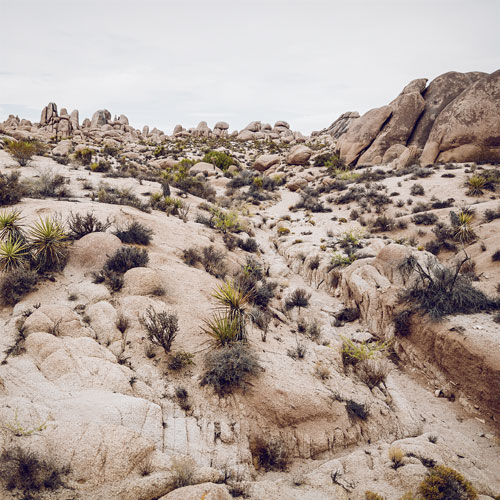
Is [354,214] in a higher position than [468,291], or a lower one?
higher

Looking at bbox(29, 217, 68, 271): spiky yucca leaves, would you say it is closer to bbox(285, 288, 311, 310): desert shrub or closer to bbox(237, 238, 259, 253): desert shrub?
bbox(285, 288, 311, 310): desert shrub

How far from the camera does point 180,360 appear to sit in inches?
189

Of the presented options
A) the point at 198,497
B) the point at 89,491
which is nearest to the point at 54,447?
the point at 89,491

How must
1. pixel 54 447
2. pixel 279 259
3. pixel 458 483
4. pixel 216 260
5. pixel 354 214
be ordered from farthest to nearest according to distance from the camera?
Answer: pixel 354 214 → pixel 279 259 → pixel 216 260 → pixel 458 483 → pixel 54 447

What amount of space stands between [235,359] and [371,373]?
305 centimetres

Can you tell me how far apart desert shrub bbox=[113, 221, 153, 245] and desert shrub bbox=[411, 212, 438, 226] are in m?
12.5

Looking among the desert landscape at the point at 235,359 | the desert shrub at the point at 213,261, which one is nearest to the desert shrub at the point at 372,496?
the desert landscape at the point at 235,359

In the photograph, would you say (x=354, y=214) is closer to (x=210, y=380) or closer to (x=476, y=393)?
(x=476, y=393)

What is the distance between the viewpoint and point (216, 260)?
30.3 feet

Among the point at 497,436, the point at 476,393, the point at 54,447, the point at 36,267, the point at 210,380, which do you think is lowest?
the point at 497,436

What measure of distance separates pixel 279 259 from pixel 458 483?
974 cm

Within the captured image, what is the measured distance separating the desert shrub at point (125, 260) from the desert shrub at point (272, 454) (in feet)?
16.7

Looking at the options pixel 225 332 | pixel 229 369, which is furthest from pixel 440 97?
pixel 229 369

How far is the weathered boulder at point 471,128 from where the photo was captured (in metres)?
20.1
